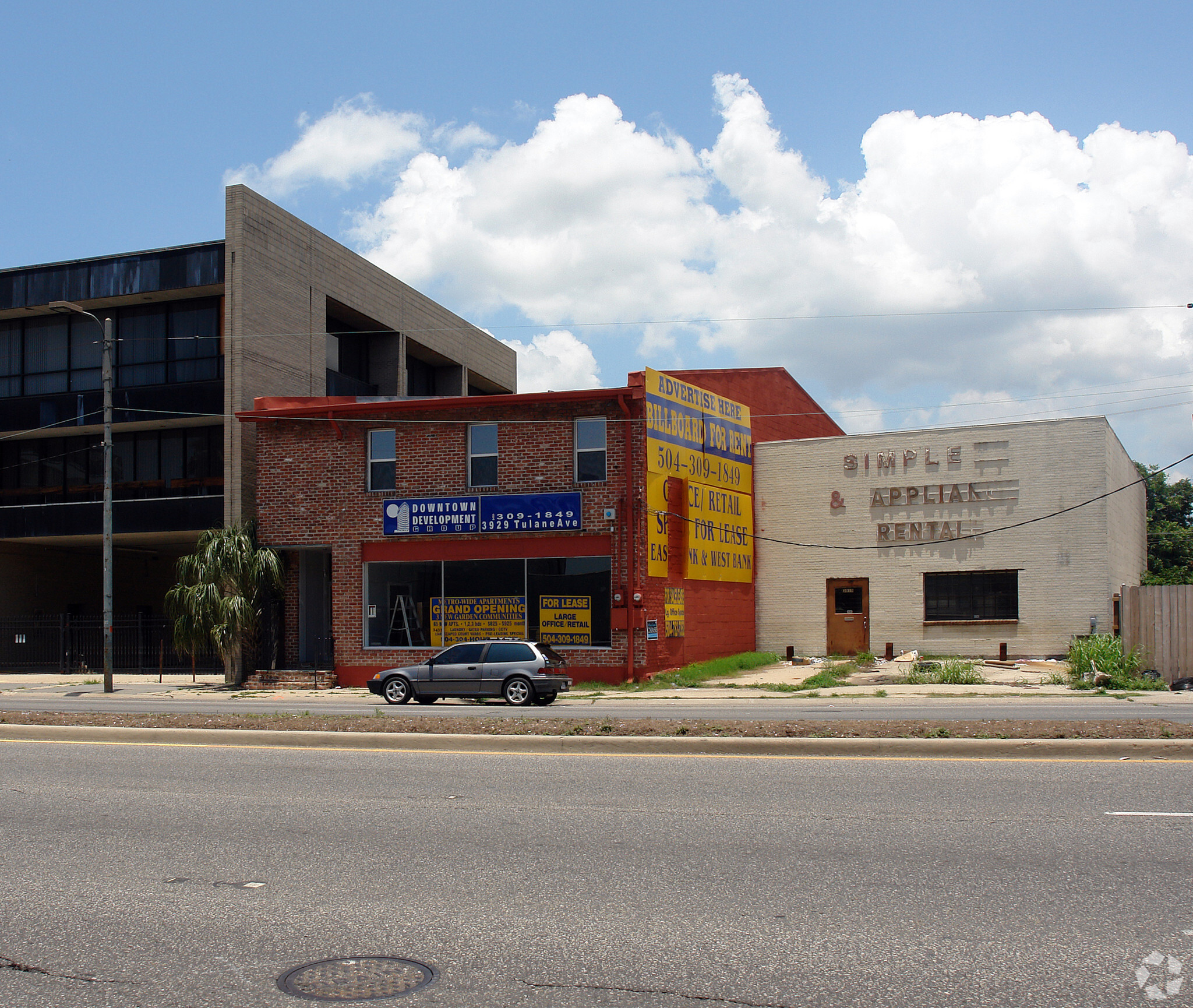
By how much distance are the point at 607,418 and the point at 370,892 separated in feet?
68.5

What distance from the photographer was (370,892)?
6.43 metres

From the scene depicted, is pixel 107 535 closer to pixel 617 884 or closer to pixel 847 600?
pixel 847 600

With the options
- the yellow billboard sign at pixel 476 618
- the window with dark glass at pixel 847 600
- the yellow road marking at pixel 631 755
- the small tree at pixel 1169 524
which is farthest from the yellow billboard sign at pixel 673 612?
the small tree at pixel 1169 524

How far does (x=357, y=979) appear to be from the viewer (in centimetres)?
505

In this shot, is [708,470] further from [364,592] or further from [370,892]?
[370,892]

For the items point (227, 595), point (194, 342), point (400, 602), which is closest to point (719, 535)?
point (400, 602)

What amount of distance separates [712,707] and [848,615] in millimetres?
13346

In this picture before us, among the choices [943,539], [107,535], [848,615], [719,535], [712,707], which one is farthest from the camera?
[848,615]

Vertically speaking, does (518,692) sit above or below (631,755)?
below

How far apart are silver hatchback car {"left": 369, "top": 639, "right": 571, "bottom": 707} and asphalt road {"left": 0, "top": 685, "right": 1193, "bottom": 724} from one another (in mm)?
320

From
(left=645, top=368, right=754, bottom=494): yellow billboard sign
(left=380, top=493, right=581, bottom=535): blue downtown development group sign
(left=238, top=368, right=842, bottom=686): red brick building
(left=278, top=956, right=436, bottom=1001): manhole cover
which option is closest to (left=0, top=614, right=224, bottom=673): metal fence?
(left=238, top=368, right=842, bottom=686): red brick building

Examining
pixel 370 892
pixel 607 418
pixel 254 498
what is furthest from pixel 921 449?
pixel 370 892

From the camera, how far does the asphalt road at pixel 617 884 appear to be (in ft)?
16.3

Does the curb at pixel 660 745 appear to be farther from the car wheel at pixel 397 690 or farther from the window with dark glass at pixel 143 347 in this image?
the window with dark glass at pixel 143 347
